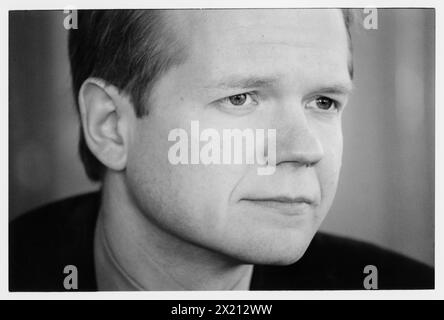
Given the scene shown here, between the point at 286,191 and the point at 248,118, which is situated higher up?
the point at 248,118

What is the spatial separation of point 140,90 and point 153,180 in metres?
0.32

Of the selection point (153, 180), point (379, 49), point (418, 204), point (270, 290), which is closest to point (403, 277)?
point (418, 204)

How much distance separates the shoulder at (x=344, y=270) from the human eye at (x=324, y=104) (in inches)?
18.2

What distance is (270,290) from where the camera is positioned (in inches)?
88.7

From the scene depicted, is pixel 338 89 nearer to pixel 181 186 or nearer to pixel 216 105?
pixel 216 105

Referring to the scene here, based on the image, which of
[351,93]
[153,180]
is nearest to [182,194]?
[153,180]

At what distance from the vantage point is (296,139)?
2.12m

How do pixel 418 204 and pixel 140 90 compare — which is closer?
pixel 140 90

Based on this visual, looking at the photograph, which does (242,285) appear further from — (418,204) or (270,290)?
(418,204)

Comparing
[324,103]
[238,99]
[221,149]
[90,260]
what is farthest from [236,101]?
[90,260]

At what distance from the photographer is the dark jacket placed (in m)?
2.22

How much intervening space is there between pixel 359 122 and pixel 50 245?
4.02ft

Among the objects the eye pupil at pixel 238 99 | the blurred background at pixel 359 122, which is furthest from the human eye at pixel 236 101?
the blurred background at pixel 359 122

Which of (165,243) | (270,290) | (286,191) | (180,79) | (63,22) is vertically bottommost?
(270,290)
